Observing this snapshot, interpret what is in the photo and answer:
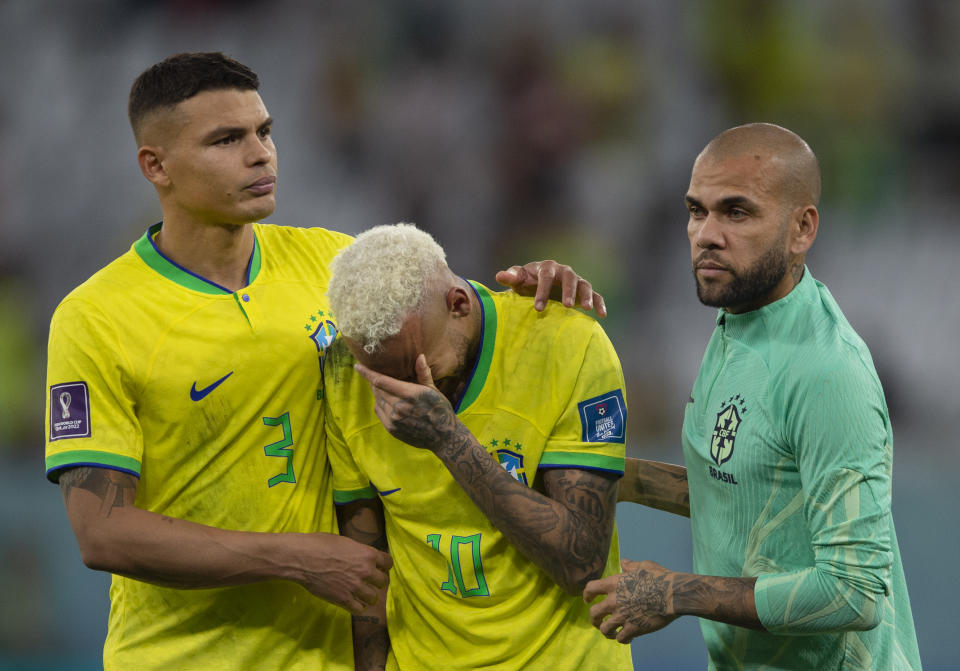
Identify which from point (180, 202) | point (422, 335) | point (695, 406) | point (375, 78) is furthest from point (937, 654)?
point (375, 78)

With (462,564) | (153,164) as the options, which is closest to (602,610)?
(462,564)

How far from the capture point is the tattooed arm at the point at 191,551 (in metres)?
2.07

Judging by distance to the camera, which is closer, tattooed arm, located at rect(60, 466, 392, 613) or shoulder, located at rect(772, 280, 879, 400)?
shoulder, located at rect(772, 280, 879, 400)

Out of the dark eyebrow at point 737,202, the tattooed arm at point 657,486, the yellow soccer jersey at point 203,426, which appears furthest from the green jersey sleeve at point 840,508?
the yellow soccer jersey at point 203,426

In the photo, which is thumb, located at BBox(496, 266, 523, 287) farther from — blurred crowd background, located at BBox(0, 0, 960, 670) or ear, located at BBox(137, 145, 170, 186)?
blurred crowd background, located at BBox(0, 0, 960, 670)

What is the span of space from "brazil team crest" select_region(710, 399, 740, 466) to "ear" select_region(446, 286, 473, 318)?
1.79ft

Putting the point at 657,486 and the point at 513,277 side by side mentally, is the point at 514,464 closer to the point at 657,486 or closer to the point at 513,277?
the point at 513,277

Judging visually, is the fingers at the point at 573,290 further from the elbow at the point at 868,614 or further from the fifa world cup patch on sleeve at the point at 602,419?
the elbow at the point at 868,614

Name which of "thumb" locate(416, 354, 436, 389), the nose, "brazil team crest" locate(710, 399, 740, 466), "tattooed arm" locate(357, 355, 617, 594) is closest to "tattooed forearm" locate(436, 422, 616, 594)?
"tattooed arm" locate(357, 355, 617, 594)

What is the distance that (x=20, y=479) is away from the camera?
5730mm

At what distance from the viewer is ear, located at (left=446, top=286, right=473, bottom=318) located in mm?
2037

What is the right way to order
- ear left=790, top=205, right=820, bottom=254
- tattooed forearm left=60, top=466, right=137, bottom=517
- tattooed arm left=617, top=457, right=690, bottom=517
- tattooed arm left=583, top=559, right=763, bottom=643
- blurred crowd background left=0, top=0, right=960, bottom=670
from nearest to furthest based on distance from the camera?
tattooed arm left=583, top=559, right=763, bottom=643, ear left=790, top=205, right=820, bottom=254, tattooed forearm left=60, top=466, right=137, bottom=517, tattooed arm left=617, top=457, right=690, bottom=517, blurred crowd background left=0, top=0, right=960, bottom=670

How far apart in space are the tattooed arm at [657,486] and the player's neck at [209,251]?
1.02 metres

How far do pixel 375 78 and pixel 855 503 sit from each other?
5281mm
